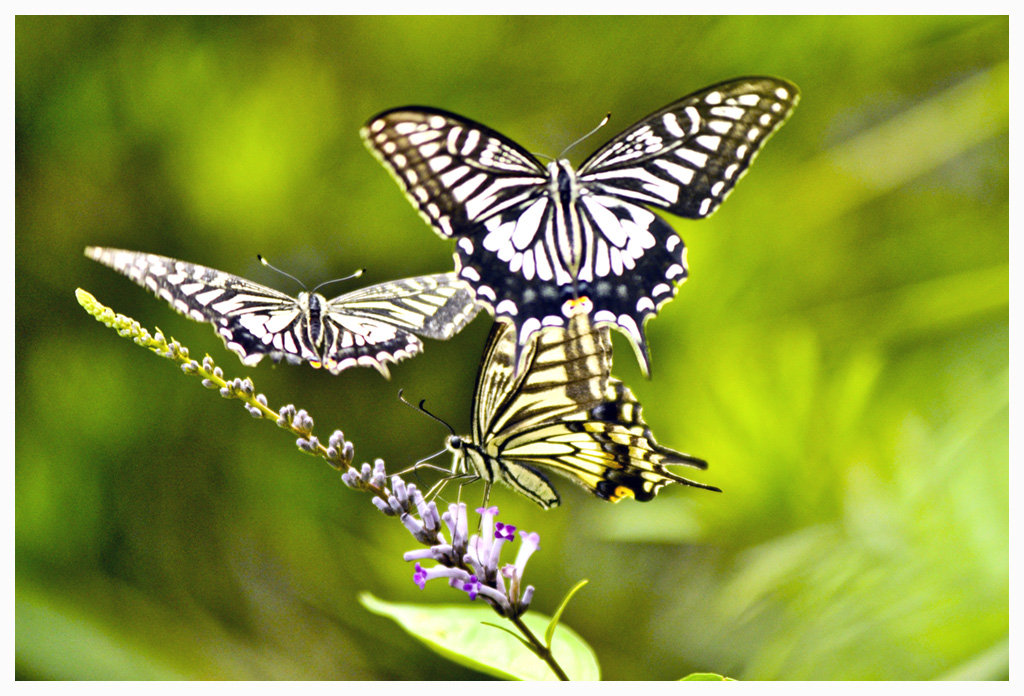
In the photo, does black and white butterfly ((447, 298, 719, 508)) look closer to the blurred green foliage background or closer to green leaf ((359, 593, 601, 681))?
green leaf ((359, 593, 601, 681))

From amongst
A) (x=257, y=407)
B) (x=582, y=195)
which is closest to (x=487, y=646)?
(x=257, y=407)

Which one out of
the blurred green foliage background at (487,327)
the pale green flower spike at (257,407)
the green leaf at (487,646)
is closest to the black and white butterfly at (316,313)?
the pale green flower spike at (257,407)

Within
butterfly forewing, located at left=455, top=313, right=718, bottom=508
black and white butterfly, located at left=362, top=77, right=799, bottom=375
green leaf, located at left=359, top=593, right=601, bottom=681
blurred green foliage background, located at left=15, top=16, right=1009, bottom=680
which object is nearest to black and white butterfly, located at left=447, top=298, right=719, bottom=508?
butterfly forewing, located at left=455, top=313, right=718, bottom=508

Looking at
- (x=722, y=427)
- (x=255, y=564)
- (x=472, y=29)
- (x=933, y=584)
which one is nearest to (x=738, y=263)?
(x=722, y=427)

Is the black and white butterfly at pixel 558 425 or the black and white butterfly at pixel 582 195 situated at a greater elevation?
the black and white butterfly at pixel 582 195

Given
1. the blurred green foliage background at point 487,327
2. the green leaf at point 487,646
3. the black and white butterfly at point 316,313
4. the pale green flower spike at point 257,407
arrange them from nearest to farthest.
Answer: the pale green flower spike at point 257,407
the black and white butterfly at point 316,313
the green leaf at point 487,646
the blurred green foliage background at point 487,327

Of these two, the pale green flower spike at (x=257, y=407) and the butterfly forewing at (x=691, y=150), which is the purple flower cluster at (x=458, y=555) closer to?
the pale green flower spike at (x=257, y=407)
